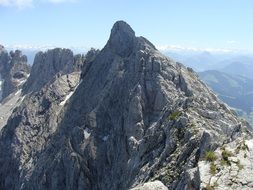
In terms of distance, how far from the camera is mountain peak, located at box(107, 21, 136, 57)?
112562 mm

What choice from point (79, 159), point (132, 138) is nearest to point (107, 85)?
point (79, 159)

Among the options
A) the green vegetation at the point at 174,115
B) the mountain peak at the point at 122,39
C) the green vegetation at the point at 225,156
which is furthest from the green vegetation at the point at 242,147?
the mountain peak at the point at 122,39

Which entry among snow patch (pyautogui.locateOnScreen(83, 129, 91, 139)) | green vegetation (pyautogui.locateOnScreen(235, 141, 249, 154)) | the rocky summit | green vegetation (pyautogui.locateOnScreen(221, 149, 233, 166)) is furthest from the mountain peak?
green vegetation (pyautogui.locateOnScreen(221, 149, 233, 166))

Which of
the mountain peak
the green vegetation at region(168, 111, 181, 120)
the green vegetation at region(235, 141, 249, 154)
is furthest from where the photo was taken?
the mountain peak

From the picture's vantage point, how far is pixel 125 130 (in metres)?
81.4

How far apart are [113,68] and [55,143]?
69.2 ft

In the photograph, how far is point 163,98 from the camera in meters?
81.2

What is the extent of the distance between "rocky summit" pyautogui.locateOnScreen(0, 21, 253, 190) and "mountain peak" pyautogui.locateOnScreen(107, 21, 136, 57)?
26 cm

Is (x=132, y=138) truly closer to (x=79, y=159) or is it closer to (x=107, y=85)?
(x=79, y=159)

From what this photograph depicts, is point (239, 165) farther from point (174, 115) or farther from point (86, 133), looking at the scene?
point (86, 133)

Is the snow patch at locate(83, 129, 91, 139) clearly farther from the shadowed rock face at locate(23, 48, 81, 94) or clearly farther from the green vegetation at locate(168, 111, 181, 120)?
the shadowed rock face at locate(23, 48, 81, 94)

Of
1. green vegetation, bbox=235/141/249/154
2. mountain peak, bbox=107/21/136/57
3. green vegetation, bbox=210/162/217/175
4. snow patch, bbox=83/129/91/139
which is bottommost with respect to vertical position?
snow patch, bbox=83/129/91/139

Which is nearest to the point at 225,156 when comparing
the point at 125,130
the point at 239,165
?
the point at 239,165

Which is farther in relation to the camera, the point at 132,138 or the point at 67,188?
the point at 67,188
